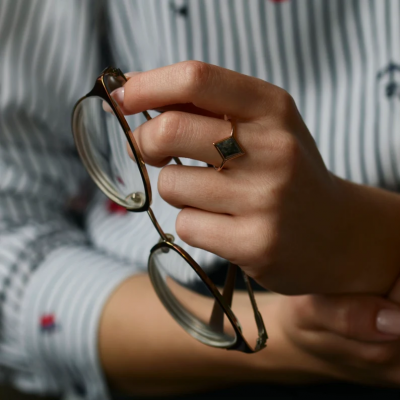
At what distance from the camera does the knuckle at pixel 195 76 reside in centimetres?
21

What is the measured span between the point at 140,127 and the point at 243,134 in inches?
2.2

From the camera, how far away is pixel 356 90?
0.43 m

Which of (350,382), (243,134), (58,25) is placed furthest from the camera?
(58,25)

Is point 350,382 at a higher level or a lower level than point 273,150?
lower

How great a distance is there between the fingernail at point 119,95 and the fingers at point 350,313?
0.19 metres

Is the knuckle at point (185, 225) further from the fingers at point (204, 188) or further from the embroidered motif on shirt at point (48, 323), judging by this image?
the embroidered motif on shirt at point (48, 323)

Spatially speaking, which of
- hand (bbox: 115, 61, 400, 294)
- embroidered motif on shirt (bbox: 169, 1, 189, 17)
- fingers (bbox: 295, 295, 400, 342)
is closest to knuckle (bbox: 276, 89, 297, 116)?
hand (bbox: 115, 61, 400, 294)

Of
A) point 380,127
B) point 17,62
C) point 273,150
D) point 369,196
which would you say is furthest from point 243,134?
point 17,62

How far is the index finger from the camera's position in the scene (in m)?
0.21

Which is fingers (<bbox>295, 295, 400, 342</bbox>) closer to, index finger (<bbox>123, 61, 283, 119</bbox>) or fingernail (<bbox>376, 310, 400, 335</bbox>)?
fingernail (<bbox>376, 310, 400, 335</bbox>)

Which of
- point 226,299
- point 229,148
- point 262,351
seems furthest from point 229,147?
point 262,351

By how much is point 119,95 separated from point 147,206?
0.06 m

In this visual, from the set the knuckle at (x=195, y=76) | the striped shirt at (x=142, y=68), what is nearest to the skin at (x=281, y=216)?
the knuckle at (x=195, y=76)

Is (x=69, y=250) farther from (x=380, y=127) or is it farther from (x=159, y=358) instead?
(x=380, y=127)
